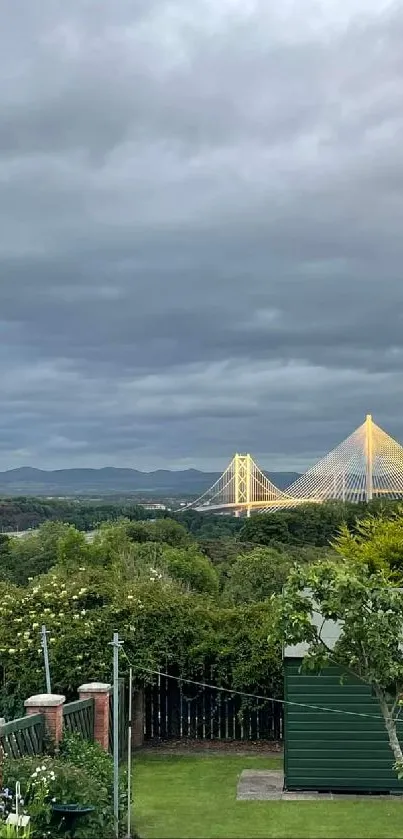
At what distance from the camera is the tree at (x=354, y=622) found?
9555 mm

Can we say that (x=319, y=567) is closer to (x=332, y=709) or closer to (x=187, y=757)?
A: (x=332, y=709)

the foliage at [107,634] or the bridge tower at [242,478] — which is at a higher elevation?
the bridge tower at [242,478]

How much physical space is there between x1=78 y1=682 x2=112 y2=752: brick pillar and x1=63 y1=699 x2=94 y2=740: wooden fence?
4.7 inches

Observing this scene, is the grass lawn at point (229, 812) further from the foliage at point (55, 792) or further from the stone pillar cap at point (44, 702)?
the stone pillar cap at point (44, 702)

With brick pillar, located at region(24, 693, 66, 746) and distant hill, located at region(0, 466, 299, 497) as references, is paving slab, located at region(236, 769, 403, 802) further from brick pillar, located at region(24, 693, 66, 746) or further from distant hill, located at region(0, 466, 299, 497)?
distant hill, located at region(0, 466, 299, 497)

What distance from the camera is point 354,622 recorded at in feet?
31.4

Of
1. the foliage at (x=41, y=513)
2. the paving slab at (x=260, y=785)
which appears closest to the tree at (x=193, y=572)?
the paving slab at (x=260, y=785)

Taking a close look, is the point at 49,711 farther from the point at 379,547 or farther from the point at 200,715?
the point at 379,547

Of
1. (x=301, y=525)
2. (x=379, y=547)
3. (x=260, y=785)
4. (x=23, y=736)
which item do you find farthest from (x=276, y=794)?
(x=301, y=525)

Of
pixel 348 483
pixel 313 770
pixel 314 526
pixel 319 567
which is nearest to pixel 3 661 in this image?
pixel 313 770

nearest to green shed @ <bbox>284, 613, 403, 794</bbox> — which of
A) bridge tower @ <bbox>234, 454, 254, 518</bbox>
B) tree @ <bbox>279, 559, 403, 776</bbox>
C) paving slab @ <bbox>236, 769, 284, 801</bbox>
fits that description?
paving slab @ <bbox>236, 769, 284, 801</bbox>

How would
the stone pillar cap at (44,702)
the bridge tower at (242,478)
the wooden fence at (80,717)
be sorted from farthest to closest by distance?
the bridge tower at (242,478) → the wooden fence at (80,717) → the stone pillar cap at (44,702)

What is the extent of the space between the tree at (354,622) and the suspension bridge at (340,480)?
52687 millimetres

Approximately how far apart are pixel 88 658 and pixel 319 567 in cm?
610
